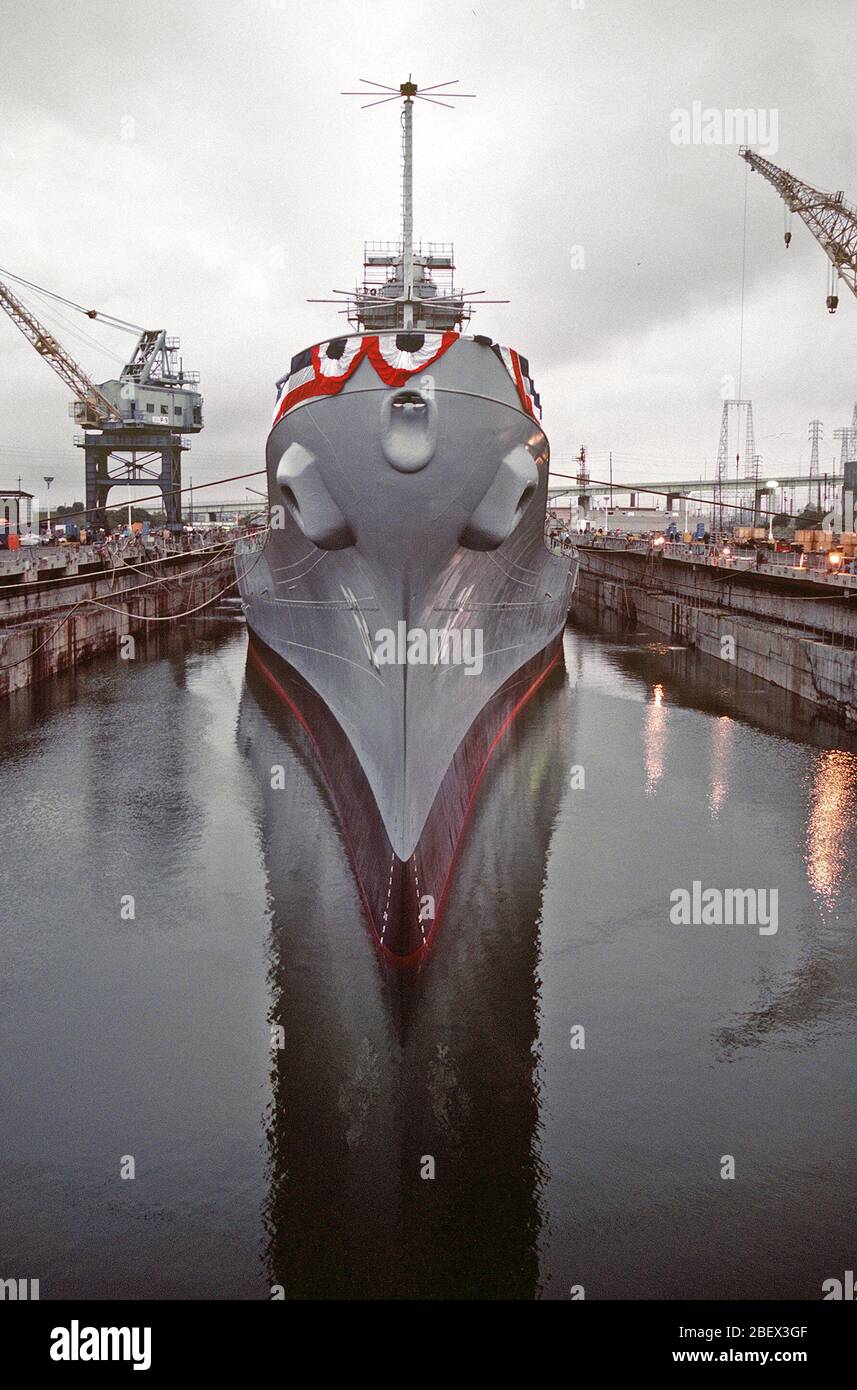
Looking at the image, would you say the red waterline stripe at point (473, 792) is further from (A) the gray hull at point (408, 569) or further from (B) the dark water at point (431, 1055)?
(B) the dark water at point (431, 1055)

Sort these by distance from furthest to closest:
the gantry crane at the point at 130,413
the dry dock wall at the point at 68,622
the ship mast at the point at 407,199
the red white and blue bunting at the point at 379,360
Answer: the gantry crane at the point at 130,413 < the dry dock wall at the point at 68,622 < the ship mast at the point at 407,199 < the red white and blue bunting at the point at 379,360

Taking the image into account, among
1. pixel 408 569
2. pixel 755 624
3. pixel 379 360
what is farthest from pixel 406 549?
pixel 755 624

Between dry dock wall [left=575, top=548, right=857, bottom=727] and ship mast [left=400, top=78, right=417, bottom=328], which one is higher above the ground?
ship mast [left=400, top=78, right=417, bottom=328]

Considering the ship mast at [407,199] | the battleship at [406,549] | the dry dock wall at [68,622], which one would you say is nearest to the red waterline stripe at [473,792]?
the battleship at [406,549]

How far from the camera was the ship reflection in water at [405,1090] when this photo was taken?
6527mm

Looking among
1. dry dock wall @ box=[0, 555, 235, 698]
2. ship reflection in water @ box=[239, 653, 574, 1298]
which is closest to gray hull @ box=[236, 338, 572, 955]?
ship reflection in water @ box=[239, 653, 574, 1298]

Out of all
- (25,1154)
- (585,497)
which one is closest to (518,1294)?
(25,1154)

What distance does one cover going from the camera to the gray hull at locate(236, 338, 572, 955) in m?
10.7

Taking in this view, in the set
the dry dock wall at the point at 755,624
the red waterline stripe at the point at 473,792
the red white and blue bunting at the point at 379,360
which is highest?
the red white and blue bunting at the point at 379,360

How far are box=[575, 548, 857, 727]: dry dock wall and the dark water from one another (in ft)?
21.3

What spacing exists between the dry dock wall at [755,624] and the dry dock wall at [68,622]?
1615 centimetres

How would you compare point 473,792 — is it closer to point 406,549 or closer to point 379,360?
point 406,549

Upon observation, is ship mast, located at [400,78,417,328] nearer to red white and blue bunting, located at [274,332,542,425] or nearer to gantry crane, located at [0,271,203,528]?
red white and blue bunting, located at [274,332,542,425]

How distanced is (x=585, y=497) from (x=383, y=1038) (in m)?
74.5
